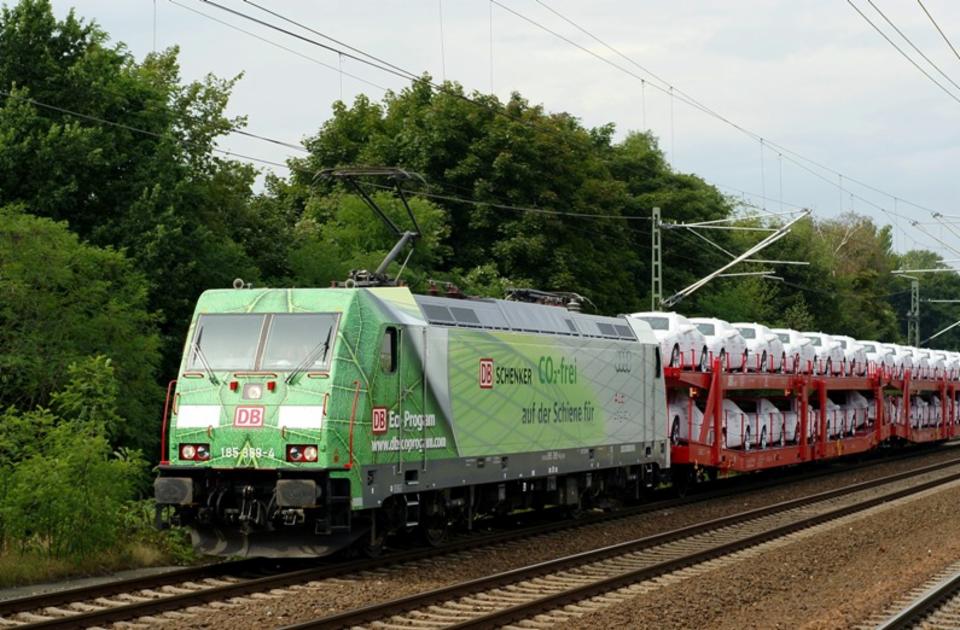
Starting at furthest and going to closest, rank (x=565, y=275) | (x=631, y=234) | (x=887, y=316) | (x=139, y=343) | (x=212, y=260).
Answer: (x=887, y=316) < (x=631, y=234) < (x=565, y=275) < (x=212, y=260) < (x=139, y=343)

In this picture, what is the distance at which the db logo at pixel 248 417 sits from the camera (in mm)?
16109

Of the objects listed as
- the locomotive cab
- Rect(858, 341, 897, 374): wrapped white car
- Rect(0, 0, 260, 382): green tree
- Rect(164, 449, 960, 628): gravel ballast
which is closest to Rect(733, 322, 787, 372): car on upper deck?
Rect(164, 449, 960, 628): gravel ballast

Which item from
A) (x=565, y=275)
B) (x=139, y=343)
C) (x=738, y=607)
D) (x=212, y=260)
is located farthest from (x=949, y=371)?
(x=738, y=607)

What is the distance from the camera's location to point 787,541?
20.7 m

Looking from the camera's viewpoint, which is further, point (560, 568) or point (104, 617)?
point (560, 568)

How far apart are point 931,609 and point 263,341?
826 cm

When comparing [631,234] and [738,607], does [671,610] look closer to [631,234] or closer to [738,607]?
[738,607]

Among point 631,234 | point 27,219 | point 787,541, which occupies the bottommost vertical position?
point 787,541

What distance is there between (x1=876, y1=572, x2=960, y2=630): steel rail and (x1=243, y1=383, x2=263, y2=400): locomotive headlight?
24.8ft

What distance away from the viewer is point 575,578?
16.6 m

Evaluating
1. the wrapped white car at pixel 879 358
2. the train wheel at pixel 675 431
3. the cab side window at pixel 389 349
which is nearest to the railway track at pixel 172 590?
the cab side window at pixel 389 349

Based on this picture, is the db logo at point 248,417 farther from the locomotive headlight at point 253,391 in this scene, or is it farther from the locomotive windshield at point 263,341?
the locomotive windshield at point 263,341

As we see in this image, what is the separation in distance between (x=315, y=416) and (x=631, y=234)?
50.5 m

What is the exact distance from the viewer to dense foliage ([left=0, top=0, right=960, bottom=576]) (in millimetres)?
18109
